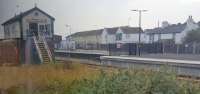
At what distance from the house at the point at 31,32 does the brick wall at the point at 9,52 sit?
7 cm

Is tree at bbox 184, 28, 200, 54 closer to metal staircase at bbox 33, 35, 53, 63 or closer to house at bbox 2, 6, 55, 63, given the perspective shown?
metal staircase at bbox 33, 35, 53, 63

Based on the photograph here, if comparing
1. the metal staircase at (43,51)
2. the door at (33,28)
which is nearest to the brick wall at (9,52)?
the door at (33,28)

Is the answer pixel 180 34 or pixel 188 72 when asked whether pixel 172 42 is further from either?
pixel 188 72

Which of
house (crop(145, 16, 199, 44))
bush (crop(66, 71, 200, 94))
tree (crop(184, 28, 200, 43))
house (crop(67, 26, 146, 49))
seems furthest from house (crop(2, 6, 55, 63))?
tree (crop(184, 28, 200, 43))

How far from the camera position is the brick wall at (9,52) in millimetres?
5445

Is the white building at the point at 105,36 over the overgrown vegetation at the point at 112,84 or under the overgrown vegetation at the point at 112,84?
over

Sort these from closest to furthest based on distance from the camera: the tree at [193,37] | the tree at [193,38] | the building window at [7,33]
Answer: the building window at [7,33] → the tree at [193,37] → the tree at [193,38]

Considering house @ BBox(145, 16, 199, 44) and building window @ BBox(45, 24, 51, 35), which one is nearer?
building window @ BBox(45, 24, 51, 35)

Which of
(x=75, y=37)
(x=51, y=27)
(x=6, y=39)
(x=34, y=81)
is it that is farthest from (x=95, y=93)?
(x=75, y=37)

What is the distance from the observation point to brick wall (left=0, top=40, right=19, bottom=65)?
544 cm

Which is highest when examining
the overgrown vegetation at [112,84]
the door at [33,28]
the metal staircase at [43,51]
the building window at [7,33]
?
the door at [33,28]

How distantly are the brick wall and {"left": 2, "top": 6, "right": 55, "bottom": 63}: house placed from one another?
0.07 meters

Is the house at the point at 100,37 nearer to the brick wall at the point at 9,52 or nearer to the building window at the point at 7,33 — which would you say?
the brick wall at the point at 9,52

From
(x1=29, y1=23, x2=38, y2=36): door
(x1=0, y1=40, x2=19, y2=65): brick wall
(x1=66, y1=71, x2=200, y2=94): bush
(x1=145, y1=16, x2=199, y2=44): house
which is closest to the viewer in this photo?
(x1=66, y1=71, x2=200, y2=94): bush
